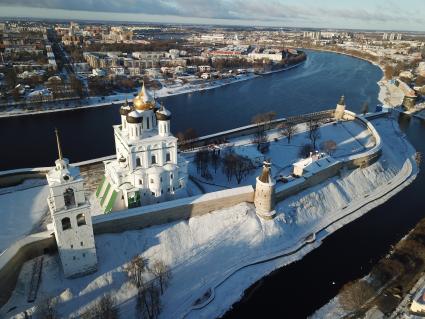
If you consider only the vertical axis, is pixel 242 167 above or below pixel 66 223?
below

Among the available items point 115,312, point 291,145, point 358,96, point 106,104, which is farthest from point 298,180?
point 358,96

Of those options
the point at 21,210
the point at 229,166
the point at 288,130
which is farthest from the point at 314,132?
the point at 21,210

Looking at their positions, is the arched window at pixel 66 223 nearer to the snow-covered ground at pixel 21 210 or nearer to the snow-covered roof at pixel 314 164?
the snow-covered ground at pixel 21 210

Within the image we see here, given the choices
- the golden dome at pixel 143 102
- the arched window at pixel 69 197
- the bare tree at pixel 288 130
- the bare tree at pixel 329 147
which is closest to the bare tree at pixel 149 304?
the arched window at pixel 69 197

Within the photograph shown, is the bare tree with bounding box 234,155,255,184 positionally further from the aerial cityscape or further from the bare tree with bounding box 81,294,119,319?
the bare tree with bounding box 81,294,119,319

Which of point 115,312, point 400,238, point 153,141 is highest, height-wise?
point 153,141

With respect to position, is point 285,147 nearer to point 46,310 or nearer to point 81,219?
point 81,219

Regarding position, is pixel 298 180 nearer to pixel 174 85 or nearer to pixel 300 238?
pixel 300 238
